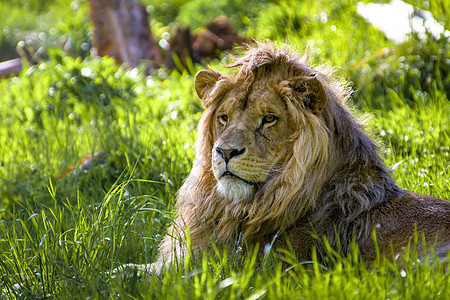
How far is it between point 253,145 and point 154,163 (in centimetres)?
210

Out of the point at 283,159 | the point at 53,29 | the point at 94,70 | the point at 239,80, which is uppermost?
the point at 239,80

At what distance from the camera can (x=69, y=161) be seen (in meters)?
5.18

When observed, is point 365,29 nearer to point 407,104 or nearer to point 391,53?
point 391,53

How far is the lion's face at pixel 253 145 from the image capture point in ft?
10.2

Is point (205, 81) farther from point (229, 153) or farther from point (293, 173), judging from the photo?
point (293, 173)

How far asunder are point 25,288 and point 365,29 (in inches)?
227

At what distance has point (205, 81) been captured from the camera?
11.8 feet

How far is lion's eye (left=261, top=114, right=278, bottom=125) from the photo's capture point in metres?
3.19

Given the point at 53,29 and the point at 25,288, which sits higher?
the point at 25,288

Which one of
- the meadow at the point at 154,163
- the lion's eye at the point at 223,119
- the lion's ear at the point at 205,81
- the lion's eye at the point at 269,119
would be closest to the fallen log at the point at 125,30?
the meadow at the point at 154,163

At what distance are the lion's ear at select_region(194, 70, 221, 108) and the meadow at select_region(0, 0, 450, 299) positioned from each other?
0.55 meters

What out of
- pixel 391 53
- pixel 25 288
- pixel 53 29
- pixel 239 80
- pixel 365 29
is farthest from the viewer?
pixel 53 29

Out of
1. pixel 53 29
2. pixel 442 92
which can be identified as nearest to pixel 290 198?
pixel 442 92

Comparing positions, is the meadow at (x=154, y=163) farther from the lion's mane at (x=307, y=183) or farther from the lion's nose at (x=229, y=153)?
the lion's nose at (x=229, y=153)
